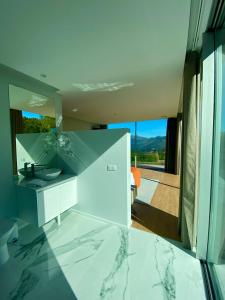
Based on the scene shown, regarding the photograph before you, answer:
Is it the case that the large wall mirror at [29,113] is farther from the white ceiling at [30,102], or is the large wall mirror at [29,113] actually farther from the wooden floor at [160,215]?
the wooden floor at [160,215]

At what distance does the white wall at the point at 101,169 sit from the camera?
2340mm

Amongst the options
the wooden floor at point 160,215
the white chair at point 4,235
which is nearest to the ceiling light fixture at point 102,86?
the white chair at point 4,235

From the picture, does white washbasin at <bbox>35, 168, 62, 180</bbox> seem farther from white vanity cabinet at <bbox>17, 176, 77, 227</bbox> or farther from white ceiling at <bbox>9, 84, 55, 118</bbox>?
white ceiling at <bbox>9, 84, 55, 118</bbox>

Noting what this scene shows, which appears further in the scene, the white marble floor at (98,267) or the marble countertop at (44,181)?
the marble countertop at (44,181)

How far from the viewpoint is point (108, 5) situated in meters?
1.15

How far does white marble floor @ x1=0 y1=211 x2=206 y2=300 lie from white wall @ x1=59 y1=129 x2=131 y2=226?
1.16ft

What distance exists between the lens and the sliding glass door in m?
1.45

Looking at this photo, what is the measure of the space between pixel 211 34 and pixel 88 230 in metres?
2.82

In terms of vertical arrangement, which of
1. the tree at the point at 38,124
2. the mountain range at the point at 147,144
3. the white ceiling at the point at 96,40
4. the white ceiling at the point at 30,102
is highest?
the white ceiling at the point at 96,40

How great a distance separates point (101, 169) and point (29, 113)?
1.51 metres

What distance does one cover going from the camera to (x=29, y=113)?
8.54ft

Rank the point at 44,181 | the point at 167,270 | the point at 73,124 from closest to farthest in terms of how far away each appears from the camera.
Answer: the point at 167,270, the point at 44,181, the point at 73,124

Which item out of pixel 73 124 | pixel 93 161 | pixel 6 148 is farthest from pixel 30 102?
pixel 73 124

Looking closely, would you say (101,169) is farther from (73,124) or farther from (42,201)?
(73,124)
